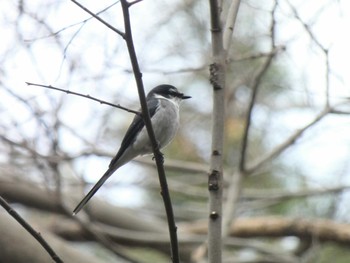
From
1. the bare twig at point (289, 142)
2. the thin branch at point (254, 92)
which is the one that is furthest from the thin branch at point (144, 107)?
the bare twig at point (289, 142)

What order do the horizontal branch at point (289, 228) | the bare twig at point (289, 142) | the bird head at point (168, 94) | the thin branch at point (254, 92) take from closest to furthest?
the thin branch at point (254, 92) < the bird head at point (168, 94) < the bare twig at point (289, 142) < the horizontal branch at point (289, 228)

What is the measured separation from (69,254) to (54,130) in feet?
3.24

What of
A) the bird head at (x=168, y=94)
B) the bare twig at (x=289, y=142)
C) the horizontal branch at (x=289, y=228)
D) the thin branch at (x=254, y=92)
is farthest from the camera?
the horizontal branch at (x=289, y=228)

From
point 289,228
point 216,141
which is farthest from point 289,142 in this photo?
point 216,141

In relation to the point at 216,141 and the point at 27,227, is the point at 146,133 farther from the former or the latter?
the point at 27,227

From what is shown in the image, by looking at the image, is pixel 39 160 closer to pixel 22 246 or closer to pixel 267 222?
pixel 22 246

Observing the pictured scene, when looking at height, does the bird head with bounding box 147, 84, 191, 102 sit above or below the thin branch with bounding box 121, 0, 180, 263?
above

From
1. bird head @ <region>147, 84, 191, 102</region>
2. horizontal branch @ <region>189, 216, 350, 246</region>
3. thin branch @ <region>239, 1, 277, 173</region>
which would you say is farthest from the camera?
horizontal branch @ <region>189, 216, 350, 246</region>

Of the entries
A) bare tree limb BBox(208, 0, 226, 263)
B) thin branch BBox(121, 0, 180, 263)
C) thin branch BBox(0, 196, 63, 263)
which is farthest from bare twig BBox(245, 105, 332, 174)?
thin branch BBox(0, 196, 63, 263)

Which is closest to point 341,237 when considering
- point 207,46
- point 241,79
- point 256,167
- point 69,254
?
point 256,167

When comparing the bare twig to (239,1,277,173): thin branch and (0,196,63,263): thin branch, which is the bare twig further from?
(0,196,63,263): thin branch

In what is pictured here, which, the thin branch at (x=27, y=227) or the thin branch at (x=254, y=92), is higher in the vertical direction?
the thin branch at (x=254, y=92)

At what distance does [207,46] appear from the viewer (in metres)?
6.93

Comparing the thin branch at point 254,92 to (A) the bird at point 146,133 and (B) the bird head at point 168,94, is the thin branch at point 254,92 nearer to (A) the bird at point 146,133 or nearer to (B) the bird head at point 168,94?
(B) the bird head at point 168,94
